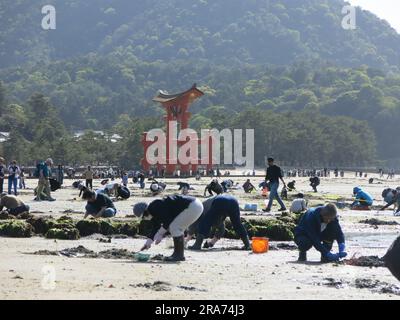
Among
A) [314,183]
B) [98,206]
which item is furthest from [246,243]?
[314,183]

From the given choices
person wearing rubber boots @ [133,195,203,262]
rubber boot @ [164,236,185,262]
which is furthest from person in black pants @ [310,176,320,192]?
rubber boot @ [164,236,185,262]

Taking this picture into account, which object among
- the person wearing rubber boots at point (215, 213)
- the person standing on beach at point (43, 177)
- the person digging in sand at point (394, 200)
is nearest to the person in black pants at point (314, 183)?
the person digging in sand at point (394, 200)

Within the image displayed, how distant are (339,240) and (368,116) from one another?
175070 millimetres

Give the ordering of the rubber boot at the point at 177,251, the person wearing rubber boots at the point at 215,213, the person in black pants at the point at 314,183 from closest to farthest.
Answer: the rubber boot at the point at 177,251 < the person wearing rubber boots at the point at 215,213 < the person in black pants at the point at 314,183

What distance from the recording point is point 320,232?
1434 centimetres

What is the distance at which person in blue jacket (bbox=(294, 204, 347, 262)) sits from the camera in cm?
1405

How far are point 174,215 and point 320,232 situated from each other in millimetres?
2331

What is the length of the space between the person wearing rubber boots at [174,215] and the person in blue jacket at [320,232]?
1702mm

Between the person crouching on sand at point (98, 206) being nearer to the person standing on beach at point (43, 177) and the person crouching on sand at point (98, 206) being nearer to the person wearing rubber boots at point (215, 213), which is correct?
the person wearing rubber boots at point (215, 213)

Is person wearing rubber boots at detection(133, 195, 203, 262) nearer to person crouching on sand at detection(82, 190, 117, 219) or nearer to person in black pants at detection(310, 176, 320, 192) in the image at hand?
person crouching on sand at detection(82, 190, 117, 219)

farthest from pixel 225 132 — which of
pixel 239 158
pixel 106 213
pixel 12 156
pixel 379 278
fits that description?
pixel 379 278

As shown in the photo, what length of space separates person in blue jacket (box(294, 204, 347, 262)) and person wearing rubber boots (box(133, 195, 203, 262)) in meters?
A: 1.70

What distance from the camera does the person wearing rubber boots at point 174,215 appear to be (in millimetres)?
13805

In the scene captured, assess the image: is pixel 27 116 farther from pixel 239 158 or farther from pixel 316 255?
pixel 316 255
